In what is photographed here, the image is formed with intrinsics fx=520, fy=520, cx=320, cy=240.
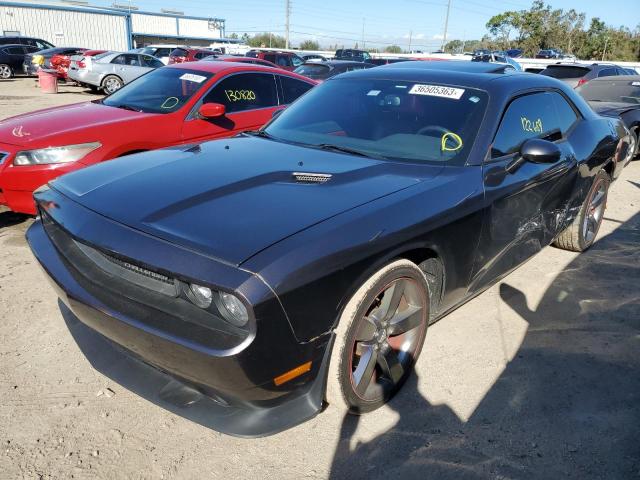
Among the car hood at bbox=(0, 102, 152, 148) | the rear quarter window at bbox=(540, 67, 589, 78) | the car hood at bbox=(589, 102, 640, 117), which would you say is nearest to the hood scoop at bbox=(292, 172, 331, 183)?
the car hood at bbox=(0, 102, 152, 148)

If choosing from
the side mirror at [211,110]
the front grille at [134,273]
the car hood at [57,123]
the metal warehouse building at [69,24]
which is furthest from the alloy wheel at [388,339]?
the metal warehouse building at [69,24]

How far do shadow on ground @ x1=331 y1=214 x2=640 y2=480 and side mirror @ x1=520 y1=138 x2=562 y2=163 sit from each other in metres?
1.15

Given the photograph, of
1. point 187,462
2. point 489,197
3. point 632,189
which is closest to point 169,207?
point 187,462

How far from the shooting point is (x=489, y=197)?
2865 mm

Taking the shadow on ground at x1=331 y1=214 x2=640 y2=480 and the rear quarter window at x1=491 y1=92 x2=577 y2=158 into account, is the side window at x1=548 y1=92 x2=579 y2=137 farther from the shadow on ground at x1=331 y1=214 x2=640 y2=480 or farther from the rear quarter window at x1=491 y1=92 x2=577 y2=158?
the shadow on ground at x1=331 y1=214 x2=640 y2=480

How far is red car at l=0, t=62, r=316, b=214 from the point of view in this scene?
4.27 metres

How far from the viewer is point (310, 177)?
262 cm

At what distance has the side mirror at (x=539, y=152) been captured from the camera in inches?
117

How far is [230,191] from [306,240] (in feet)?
2.01

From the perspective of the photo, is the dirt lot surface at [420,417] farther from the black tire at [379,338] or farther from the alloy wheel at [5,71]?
the alloy wheel at [5,71]

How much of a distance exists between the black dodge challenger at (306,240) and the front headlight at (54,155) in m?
1.59

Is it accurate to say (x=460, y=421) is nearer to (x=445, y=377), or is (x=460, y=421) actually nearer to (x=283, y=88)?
(x=445, y=377)

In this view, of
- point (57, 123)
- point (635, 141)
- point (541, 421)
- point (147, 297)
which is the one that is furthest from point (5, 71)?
point (541, 421)

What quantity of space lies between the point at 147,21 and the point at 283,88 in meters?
59.4
